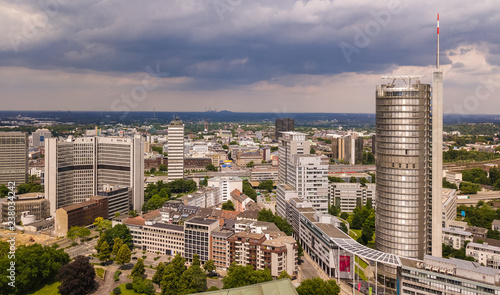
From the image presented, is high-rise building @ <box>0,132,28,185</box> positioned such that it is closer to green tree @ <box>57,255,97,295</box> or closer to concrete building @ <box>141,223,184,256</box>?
concrete building @ <box>141,223,184,256</box>

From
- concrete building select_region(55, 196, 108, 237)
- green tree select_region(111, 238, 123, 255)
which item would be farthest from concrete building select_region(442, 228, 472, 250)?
concrete building select_region(55, 196, 108, 237)

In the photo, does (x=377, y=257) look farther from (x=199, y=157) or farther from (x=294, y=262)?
(x=199, y=157)

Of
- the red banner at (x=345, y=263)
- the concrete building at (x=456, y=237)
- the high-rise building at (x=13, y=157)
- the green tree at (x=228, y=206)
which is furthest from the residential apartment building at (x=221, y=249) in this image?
the high-rise building at (x=13, y=157)

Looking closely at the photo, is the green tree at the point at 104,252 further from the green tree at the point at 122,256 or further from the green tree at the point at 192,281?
the green tree at the point at 192,281

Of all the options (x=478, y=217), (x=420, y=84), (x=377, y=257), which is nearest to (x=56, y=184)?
(x=377, y=257)

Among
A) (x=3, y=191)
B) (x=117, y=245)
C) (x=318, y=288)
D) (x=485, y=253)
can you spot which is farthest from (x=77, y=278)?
(x=3, y=191)

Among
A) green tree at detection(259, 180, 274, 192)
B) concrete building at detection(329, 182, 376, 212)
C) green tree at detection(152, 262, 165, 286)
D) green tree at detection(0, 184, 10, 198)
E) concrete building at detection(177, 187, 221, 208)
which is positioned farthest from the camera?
green tree at detection(259, 180, 274, 192)
